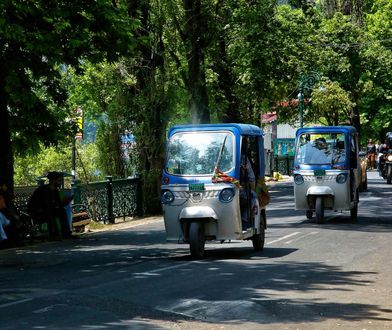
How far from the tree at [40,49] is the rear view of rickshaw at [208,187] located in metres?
4.01

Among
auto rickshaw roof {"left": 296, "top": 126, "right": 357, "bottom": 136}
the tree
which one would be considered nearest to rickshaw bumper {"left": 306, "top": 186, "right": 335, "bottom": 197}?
auto rickshaw roof {"left": 296, "top": 126, "right": 357, "bottom": 136}

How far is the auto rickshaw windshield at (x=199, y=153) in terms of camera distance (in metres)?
17.3

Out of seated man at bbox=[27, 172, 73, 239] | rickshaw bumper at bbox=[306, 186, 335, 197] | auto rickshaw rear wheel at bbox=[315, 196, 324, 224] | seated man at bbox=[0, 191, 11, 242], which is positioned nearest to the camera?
seated man at bbox=[0, 191, 11, 242]

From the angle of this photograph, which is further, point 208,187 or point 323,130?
point 323,130

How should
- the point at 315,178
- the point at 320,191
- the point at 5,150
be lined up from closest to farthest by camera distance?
the point at 5,150 < the point at 320,191 < the point at 315,178

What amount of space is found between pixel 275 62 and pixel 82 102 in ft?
48.0

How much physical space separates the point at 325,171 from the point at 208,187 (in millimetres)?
9098

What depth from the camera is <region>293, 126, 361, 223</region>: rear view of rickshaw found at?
2527cm

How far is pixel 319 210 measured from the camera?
25.0 metres

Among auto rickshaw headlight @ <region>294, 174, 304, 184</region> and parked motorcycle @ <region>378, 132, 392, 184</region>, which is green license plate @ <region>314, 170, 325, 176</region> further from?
parked motorcycle @ <region>378, 132, 392, 184</region>

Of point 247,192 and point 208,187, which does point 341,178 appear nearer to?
point 247,192

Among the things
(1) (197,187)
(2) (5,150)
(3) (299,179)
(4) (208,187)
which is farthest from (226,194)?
(3) (299,179)

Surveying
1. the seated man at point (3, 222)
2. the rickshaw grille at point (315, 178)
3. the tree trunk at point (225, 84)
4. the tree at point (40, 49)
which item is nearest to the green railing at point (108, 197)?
the tree at point (40, 49)

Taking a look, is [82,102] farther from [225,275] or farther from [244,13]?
[225,275]
